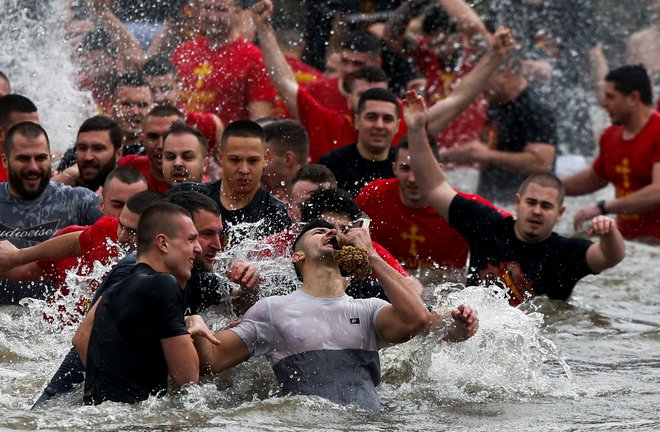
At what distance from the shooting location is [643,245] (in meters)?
12.4

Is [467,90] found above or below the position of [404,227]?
above

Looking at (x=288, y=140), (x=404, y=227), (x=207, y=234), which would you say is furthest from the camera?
(x=404, y=227)

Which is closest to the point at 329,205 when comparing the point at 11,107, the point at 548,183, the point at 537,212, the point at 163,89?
A: the point at 537,212

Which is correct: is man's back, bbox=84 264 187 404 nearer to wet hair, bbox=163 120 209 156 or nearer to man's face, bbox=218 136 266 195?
man's face, bbox=218 136 266 195

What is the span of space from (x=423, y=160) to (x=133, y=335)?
Answer: 11.4 feet

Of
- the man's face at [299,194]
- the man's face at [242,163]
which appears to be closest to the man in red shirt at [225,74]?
the man's face at [242,163]

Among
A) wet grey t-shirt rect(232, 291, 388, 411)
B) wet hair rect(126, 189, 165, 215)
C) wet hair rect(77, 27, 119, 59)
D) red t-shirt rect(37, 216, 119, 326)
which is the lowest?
wet grey t-shirt rect(232, 291, 388, 411)

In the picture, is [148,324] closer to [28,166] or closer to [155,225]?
[155,225]

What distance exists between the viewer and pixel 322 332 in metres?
6.82

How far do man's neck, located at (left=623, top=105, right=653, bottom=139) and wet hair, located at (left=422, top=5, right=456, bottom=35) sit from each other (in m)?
2.17

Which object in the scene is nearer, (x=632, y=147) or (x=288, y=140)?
(x=288, y=140)

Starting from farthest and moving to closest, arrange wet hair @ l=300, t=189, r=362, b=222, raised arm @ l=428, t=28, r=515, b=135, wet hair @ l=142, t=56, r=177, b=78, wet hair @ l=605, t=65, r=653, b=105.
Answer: wet hair @ l=605, t=65, r=653, b=105
wet hair @ l=142, t=56, r=177, b=78
raised arm @ l=428, t=28, r=515, b=135
wet hair @ l=300, t=189, r=362, b=222

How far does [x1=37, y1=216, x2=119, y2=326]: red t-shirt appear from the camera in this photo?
27.0 ft

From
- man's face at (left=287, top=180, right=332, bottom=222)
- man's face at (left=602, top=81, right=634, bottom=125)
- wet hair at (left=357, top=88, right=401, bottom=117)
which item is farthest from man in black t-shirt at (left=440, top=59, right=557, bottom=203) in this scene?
man's face at (left=287, top=180, right=332, bottom=222)
